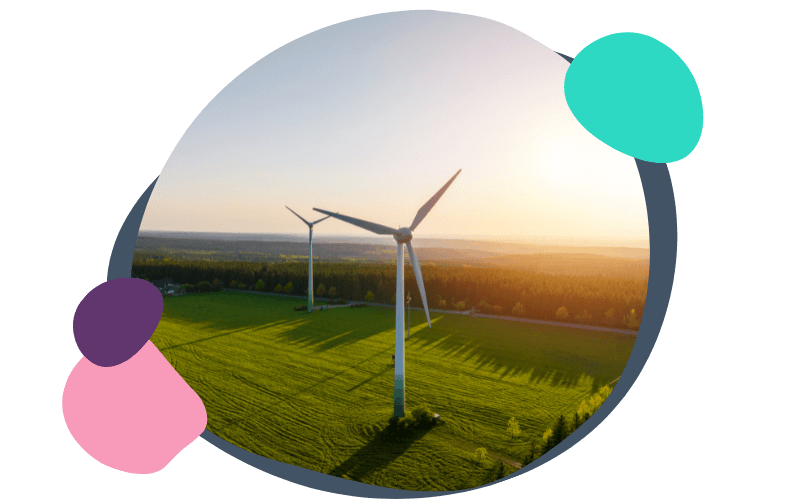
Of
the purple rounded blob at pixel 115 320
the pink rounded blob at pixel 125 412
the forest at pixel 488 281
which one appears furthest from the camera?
the forest at pixel 488 281

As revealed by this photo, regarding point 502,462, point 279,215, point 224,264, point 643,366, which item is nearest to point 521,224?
point 643,366

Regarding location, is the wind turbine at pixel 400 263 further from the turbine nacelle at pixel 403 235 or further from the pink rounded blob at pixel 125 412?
the pink rounded blob at pixel 125 412

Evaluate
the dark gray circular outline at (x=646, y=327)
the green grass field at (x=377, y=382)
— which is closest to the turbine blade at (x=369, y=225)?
the green grass field at (x=377, y=382)

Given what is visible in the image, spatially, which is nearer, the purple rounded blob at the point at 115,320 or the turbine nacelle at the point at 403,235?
the purple rounded blob at the point at 115,320

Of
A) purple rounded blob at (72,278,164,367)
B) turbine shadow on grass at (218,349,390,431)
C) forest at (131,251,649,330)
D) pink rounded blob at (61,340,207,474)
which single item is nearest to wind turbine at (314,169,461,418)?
forest at (131,251,649,330)

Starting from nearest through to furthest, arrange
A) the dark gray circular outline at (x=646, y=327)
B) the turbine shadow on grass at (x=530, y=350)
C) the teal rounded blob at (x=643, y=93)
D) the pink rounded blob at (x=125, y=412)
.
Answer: the teal rounded blob at (x=643, y=93)
the pink rounded blob at (x=125, y=412)
the dark gray circular outline at (x=646, y=327)
the turbine shadow on grass at (x=530, y=350)

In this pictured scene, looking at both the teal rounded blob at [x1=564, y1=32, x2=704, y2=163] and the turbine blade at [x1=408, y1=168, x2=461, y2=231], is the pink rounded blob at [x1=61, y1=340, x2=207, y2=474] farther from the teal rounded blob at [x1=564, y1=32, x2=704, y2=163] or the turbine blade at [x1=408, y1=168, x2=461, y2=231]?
the teal rounded blob at [x1=564, y1=32, x2=704, y2=163]

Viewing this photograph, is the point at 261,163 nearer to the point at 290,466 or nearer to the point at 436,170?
the point at 436,170

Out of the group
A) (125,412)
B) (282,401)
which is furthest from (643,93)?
(125,412)
